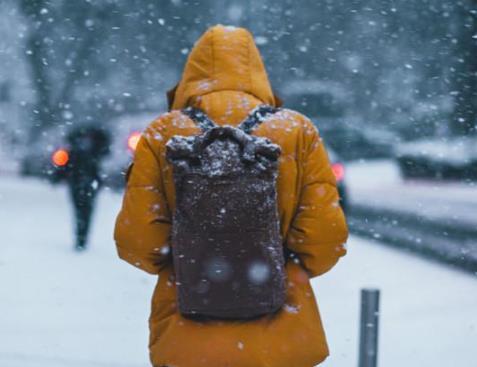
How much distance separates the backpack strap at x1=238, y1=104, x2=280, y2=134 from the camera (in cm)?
270

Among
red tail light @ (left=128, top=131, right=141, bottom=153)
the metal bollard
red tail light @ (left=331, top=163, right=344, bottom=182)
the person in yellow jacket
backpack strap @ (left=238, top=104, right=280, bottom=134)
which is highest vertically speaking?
backpack strap @ (left=238, top=104, right=280, bottom=134)

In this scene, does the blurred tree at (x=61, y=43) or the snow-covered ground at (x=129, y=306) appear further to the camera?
the blurred tree at (x=61, y=43)

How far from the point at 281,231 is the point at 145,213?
0.43 meters

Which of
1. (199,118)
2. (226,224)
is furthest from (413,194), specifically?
(226,224)

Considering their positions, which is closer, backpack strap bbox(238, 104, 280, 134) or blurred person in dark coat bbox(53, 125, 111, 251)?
backpack strap bbox(238, 104, 280, 134)

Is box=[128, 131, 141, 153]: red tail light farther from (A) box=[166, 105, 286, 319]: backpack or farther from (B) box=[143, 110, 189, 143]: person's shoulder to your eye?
(A) box=[166, 105, 286, 319]: backpack

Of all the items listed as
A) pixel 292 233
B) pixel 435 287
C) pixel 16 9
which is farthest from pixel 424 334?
pixel 16 9

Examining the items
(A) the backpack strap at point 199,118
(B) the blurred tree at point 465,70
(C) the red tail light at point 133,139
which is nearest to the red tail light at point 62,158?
(C) the red tail light at point 133,139

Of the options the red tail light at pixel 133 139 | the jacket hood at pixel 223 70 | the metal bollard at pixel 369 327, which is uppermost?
the jacket hood at pixel 223 70

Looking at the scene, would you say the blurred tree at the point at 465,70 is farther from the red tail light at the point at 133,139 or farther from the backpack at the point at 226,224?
the backpack at the point at 226,224

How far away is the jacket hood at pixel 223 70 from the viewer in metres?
2.83

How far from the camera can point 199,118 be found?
9.00 feet

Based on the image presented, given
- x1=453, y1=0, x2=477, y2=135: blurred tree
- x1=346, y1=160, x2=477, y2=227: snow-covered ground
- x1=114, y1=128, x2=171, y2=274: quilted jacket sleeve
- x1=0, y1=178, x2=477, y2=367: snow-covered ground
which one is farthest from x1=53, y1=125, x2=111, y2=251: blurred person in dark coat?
x1=453, y1=0, x2=477, y2=135: blurred tree

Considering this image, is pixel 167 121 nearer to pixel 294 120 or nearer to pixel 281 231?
pixel 294 120
